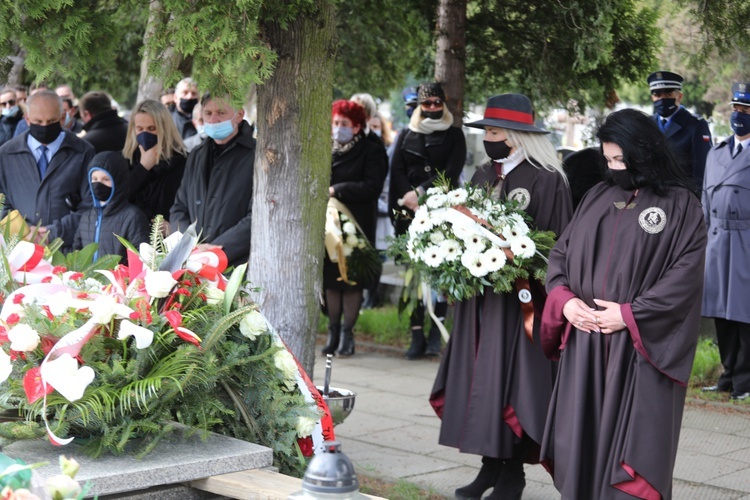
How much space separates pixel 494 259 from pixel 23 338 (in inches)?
96.0

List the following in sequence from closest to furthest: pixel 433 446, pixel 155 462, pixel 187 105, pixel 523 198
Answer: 1. pixel 155 462
2. pixel 523 198
3. pixel 433 446
4. pixel 187 105

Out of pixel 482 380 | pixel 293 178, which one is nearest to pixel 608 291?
pixel 482 380

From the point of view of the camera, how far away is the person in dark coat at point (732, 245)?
7684 mm

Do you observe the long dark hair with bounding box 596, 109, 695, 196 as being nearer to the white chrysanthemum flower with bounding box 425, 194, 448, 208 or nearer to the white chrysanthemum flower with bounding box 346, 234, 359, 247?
the white chrysanthemum flower with bounding box 425, 194, 448, 208

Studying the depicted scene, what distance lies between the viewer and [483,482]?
533 centimetres

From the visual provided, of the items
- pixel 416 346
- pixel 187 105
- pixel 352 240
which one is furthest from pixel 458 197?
pixel 187 105

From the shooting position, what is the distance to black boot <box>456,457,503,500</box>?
5305 mm

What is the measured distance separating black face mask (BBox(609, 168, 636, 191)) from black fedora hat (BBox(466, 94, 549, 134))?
37.5 inches

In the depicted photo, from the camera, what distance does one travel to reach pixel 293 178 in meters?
5.20

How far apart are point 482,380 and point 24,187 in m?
4.17

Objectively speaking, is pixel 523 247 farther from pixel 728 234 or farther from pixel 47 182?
pixel 47 182

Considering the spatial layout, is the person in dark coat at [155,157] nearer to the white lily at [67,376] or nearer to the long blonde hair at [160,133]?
the long blonde hair at [160,133]

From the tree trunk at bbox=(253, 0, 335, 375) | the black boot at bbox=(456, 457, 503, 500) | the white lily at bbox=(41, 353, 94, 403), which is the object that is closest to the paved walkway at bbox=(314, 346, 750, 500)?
the black boot at bbox=(456, 457, 503, 500)

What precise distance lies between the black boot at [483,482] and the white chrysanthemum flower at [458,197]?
4.34ft
